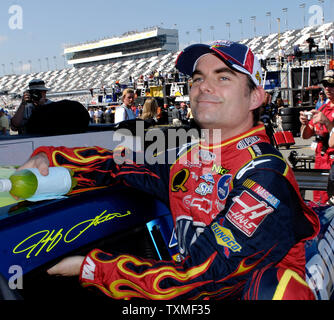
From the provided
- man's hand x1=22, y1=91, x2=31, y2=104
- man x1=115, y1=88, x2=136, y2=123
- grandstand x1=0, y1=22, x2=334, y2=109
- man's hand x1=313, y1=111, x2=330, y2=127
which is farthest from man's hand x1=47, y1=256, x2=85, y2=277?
grandstand x1=0, y1=22, x2=334, y2=109

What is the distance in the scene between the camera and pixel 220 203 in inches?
55.5

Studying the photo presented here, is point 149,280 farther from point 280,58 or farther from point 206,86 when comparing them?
point 280,58

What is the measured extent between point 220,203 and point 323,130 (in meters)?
3.71

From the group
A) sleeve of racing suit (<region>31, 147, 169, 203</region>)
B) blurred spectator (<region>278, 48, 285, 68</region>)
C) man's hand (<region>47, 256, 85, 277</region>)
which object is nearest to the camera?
man's hand (<region>47, 256, 85, 277</region>)

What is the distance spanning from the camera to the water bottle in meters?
1.39

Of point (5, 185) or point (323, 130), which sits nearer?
point (5, 185)

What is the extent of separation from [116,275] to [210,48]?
0.96 meters

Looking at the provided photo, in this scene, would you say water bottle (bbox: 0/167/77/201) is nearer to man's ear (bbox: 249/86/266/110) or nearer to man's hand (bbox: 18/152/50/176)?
man's hand (bbox: 18/152/50/176)

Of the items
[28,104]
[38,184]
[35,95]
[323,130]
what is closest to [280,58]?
[323,130]

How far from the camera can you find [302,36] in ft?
153

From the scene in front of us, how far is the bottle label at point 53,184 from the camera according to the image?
4.66ft
